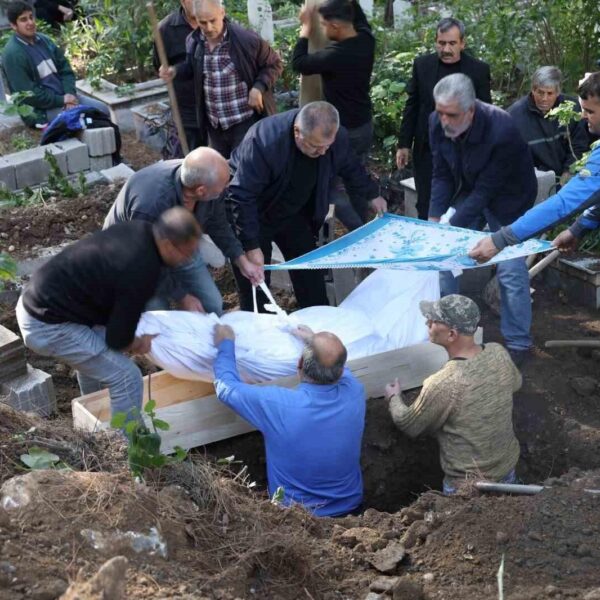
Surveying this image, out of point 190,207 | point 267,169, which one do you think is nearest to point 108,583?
point 190,207

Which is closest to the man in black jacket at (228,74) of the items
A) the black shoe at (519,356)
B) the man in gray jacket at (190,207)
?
the man in gray jacket at (190,207)

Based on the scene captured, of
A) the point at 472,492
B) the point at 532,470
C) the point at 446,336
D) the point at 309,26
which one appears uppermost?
the point at 309,26

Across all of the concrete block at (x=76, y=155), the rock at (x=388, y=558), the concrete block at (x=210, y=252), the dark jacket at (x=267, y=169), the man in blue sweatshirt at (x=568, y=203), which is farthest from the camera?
the concrete block at (x=76, y=155)

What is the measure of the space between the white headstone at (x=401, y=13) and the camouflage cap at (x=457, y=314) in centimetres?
612

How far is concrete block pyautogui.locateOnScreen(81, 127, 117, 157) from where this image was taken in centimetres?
878

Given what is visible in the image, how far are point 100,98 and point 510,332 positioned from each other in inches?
234

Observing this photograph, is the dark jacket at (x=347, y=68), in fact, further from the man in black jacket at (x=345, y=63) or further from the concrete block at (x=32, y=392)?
the concrete block at (x=32, y=392)

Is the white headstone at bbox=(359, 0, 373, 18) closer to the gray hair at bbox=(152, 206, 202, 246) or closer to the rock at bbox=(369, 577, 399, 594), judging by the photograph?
the gray hair at bbox=(152, 206, 202, 246)

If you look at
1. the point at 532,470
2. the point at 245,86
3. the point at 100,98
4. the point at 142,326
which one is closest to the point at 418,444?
the point at 532,470

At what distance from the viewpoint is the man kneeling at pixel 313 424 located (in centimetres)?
493

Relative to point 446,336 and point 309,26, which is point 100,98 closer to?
point 309,26

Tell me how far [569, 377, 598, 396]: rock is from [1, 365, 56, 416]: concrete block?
3.24m

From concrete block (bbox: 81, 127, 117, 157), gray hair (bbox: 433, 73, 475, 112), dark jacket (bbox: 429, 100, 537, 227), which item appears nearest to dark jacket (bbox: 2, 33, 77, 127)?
concrete block (bbox: 81, 127, 117, 157)

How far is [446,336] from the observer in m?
5.12
